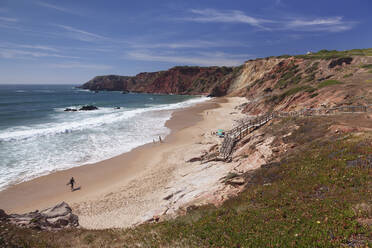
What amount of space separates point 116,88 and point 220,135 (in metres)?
147

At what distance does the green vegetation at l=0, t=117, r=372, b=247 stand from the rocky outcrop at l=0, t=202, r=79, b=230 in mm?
918

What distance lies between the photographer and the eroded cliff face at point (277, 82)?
27109 mm

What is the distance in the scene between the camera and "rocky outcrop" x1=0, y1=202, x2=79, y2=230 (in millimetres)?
8172

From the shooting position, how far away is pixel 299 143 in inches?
510

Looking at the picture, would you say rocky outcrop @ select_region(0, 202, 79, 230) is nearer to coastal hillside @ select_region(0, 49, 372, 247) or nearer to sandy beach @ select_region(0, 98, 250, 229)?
coastal hillside @ select_region(0, 49, 372, 247)

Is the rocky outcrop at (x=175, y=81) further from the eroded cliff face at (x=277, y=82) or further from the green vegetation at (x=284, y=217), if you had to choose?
the green vegetation at (x=284, y=217)

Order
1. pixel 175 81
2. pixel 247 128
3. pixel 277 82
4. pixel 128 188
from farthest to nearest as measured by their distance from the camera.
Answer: pixel 175 81, pixel 277 82, pixel 247 128, pixel 128 188

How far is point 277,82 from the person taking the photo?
5825 cm

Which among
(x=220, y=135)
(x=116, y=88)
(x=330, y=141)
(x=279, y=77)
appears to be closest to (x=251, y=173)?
(x=330, y=141)

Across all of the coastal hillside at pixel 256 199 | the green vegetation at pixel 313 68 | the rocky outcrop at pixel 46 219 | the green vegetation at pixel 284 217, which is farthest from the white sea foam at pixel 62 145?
the green vegetation at pixel 313 68

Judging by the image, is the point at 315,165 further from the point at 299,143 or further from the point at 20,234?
the point at 20,234

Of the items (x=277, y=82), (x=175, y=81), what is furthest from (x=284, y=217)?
(x=175, y=81)

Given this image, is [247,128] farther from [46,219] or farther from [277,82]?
[277,82]

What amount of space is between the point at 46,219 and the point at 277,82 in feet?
203
